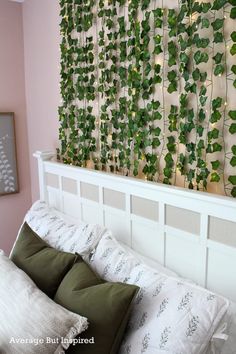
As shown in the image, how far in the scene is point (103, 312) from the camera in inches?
40.4

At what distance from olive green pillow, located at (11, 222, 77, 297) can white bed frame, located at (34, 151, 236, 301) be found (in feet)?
1.12

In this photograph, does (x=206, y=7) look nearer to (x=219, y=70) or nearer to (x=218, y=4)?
(x=218, y=4)

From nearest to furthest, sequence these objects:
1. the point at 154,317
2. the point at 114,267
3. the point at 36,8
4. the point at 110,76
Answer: the point at 154,317, the point at 114,267, the point at 110,76, the point at 36,8

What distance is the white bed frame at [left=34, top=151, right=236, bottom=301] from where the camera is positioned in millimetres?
1155

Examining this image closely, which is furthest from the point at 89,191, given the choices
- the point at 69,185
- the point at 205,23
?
the point at 205,23

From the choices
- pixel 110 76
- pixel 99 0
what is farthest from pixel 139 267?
pixel 99 0

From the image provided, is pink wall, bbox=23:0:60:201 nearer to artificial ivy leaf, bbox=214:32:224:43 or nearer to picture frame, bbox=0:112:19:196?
picture frame, bbox=0:112:19:196

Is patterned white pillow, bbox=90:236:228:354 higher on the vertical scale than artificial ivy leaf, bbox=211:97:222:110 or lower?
lower

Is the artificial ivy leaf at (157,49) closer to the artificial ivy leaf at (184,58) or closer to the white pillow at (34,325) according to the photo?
the artificial ivy leaf at (184,58)

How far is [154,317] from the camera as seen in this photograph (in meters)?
1.03

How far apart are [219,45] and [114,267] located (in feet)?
2.99

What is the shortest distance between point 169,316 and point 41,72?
6.47ft

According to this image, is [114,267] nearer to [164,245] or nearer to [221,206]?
[164,245]

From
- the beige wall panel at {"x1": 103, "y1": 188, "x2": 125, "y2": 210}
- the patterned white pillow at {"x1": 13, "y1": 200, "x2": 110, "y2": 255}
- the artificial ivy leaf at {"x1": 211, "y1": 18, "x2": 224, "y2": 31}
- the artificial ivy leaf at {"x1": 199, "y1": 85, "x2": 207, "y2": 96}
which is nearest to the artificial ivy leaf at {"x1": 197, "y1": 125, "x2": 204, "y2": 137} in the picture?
the artificial ivy leaf at {"x1": 199, "y1": 85, "x2": 207, "y2": 96}
